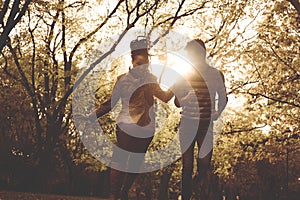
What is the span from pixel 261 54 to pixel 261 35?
1.08 meters

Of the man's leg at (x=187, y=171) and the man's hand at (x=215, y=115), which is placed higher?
the man's hand at (x=215, y=115)

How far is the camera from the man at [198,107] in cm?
610

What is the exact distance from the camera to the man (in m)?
6.10

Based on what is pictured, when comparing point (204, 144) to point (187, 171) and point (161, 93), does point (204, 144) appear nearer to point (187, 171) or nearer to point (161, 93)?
point (187, 171)

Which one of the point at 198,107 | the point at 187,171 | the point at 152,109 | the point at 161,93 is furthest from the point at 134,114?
the point at 187,171

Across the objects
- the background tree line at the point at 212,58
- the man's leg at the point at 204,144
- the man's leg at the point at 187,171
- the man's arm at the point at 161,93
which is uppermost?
the background tree line at the point at 212,58

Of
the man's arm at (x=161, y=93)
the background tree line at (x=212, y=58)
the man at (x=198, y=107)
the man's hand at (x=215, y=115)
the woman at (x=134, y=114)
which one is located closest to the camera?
the man at (x=198, y=107)

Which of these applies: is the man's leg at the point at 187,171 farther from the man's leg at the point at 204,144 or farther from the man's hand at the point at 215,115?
the man's hand at the point at 215,115

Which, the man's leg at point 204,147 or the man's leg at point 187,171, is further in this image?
the man's leg at point 187,171

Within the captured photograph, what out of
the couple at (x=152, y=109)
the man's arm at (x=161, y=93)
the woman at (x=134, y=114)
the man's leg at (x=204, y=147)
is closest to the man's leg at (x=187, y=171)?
the couple at (x=152, y=109)

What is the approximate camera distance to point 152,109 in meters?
6.67

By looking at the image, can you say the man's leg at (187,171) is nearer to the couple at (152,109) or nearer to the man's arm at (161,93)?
the couple at (152,109)

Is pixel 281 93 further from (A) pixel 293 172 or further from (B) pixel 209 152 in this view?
(A) pixel 293 172

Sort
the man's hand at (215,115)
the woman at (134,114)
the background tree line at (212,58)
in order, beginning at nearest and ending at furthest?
the man's hand at (215,115) → the woman at (134,114) → the background tree line at (212,58)
